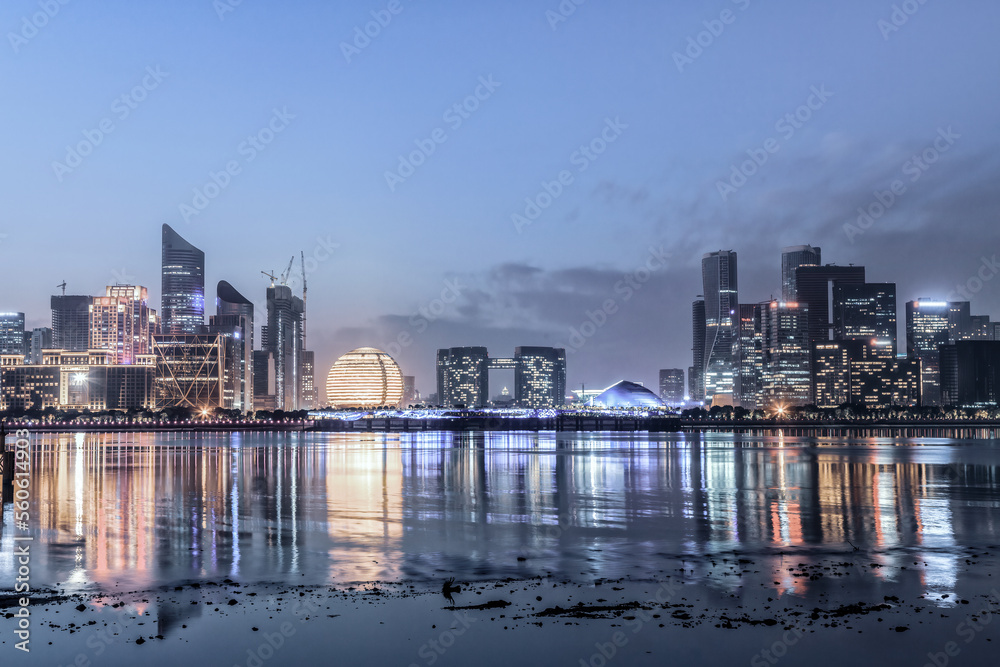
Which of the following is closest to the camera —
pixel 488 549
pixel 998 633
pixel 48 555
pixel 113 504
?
pixel 998 633

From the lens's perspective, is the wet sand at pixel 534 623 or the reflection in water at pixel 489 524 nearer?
the wet sand at pixel 534 623

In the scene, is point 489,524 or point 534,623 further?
point 489,524

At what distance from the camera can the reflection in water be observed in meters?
27.0

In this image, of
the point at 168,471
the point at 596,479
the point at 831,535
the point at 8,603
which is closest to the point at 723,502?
the point at 831,535

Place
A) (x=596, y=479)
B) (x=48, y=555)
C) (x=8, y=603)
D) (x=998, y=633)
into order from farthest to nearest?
(x=596, y=479) < (x=48, y=555) < (x=8, y=603) < (x=998, y=633)

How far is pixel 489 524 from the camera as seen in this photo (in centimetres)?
3822

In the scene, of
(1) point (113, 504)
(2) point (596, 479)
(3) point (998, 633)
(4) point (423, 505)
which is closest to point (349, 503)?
(4) point (423, 505)

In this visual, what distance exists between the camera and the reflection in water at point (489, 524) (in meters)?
27.0

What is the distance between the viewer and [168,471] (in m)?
71.7

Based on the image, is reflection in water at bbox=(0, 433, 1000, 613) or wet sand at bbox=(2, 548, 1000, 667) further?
reflection in water at bbox=(0, 433, 1000, 613)

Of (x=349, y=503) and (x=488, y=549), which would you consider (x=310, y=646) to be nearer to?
(x=488, y=549)

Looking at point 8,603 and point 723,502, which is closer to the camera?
point 8,603

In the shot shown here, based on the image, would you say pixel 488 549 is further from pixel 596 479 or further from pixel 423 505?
pixel 596 479

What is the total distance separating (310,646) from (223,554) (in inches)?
465
